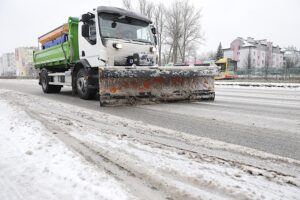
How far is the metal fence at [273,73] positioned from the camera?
98.8 feet

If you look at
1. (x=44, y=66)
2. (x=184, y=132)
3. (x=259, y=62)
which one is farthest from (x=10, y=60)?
(x=184, y=132)

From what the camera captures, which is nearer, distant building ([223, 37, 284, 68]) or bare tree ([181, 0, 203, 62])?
bare tree ([181, 0, 203, 62])

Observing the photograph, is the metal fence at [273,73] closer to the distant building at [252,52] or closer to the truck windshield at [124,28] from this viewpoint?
the truck windshield at [124,28]

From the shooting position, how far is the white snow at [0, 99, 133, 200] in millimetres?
2240

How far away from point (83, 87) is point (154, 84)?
2.41 m

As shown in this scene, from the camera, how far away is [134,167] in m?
2.81

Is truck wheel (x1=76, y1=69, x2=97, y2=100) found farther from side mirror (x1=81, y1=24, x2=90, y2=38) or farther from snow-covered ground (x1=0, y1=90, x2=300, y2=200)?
snow-covered ground (x1=0, y1=90, x2=300, y2=200)

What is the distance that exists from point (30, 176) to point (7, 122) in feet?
9.01

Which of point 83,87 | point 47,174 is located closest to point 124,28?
point 83,87

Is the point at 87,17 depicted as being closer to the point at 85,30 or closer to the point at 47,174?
the point at 85,30

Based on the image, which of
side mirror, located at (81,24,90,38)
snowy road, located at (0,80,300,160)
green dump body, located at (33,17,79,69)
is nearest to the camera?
snowy road, located at (0,80,300,160)

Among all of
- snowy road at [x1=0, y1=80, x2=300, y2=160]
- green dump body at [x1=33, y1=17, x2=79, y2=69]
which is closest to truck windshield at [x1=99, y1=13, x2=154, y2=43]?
green dump body at [x1=33, y1=17, x2=79, y2=69]

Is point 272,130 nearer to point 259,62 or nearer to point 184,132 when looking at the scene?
point 184,132

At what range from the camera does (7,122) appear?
16.1 feet
